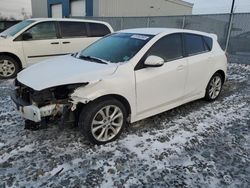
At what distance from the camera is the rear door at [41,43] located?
7.12 metres

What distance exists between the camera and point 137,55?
3.75m

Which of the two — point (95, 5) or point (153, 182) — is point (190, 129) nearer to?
point (153, 182)

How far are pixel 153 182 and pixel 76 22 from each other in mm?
6420

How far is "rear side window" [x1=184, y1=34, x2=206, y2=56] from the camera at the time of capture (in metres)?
4.57

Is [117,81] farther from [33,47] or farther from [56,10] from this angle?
[56,10]

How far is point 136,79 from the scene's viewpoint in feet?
11.9

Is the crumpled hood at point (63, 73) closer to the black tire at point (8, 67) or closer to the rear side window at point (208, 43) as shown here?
the rear side window at point (208, 43)

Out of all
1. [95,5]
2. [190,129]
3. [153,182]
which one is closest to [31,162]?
[153,182]

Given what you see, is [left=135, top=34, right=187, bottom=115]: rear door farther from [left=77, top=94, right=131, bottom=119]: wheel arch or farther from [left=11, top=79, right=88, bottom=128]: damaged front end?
[left=11, top=79, right=88, bottom=128]: damaged front end

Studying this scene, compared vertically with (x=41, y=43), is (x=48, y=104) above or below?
below

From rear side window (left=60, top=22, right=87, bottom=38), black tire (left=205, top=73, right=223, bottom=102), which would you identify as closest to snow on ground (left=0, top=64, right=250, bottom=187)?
black tire (left=205, top=73, right=223, bottom=102)

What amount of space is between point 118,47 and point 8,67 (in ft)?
14.0

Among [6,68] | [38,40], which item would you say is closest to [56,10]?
[38,40]

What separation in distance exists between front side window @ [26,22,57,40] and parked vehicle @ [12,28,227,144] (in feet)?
10.9
